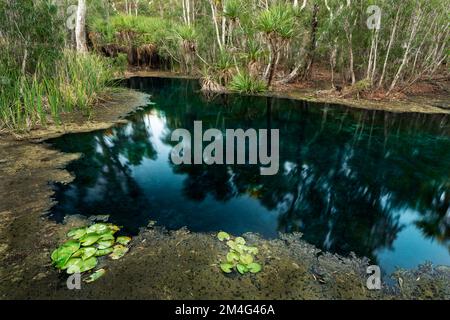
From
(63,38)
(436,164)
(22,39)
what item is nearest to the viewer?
(436,164)

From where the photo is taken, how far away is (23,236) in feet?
11.6

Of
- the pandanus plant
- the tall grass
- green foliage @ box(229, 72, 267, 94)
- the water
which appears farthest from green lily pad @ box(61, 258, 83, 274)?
green foliage @ box(229, 72, 267, 94)

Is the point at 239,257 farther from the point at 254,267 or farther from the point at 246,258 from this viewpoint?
the point at 254,267

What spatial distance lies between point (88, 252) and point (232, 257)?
1.50m

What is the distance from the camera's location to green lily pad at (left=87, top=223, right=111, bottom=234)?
3.66 meters

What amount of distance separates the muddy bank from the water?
0.26m

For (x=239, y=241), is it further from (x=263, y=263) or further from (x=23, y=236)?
(x=23, y=236)

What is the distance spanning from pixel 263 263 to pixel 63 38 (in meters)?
8.46

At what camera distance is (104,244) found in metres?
3.43

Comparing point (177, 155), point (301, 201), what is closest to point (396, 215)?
point (301, 201)

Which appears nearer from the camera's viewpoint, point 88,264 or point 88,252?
point 88,264

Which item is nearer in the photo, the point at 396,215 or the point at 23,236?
the point at 23,236

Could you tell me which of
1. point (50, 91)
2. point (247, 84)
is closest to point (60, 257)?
point (50, 91)

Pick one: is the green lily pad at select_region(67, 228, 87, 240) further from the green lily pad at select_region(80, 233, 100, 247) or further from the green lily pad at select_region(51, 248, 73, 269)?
the green lily pad at select_region(51, 248, 73, 269)
